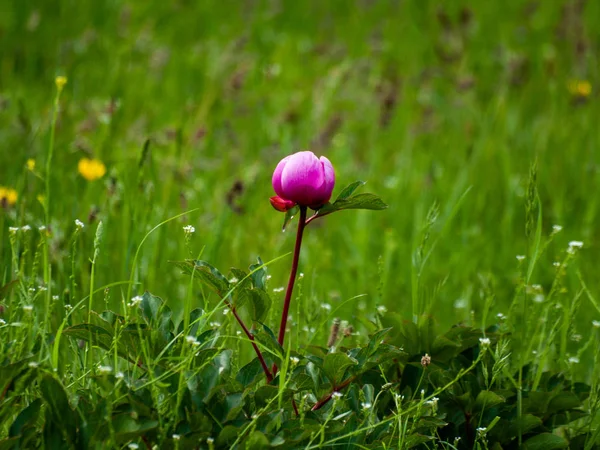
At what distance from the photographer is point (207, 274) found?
133 cm

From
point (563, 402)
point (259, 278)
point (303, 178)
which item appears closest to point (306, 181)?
point (303, 178)

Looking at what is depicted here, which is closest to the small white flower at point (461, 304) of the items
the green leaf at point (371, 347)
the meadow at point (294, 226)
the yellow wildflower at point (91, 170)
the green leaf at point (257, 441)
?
the meadow at point (294, 226)

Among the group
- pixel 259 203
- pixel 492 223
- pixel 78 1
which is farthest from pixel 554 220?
pixel 78 1

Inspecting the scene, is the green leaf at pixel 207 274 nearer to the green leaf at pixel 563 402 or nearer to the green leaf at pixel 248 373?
the green leaf at pixel 248 373

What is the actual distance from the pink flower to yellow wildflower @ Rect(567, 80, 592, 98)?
3266 millimetres

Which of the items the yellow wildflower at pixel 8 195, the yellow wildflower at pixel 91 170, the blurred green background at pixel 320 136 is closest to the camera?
the yellow wildflower at pixel 8 195

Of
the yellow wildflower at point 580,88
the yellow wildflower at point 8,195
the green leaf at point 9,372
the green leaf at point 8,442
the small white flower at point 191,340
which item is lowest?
the green leaf at point 8,442

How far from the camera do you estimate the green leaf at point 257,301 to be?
134 centimetres

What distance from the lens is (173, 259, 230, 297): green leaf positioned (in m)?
1.31

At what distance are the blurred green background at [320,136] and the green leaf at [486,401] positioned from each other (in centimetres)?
33

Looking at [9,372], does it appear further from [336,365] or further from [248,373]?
[336,365]

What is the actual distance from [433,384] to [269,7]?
4.79 m

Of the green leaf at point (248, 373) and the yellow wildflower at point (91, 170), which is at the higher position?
the yellow wildflower at point (91, 170)

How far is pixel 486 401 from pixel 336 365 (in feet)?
0.96
